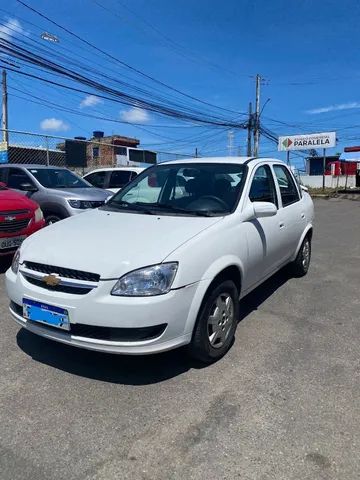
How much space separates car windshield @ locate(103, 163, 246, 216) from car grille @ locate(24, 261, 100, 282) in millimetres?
1213

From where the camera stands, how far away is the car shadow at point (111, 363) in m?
3.28

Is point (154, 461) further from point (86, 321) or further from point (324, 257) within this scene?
point (324, 257)

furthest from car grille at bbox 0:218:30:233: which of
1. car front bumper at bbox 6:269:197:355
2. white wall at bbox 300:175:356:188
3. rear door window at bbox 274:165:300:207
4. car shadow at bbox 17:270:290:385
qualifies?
white wall at bbox 300:175:356:188

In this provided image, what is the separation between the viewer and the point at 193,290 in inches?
122

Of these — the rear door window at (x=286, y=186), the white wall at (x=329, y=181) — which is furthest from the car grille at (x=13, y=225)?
the white wall at (x=329, y=181)

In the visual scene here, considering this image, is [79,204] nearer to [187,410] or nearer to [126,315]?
[126,315]

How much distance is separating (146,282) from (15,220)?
4.08 meters

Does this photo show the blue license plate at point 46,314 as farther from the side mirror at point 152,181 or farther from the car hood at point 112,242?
the side mirror at point 152,181

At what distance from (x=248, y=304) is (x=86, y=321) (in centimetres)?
253

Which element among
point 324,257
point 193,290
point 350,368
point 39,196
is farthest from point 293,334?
point 39,196

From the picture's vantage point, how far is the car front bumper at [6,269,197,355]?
2.90m

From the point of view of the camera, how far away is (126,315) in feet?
9.49

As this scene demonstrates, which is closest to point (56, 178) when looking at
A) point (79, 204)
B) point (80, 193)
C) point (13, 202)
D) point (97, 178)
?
point (80, 193)

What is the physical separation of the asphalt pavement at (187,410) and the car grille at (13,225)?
2175 mm
